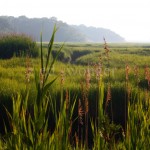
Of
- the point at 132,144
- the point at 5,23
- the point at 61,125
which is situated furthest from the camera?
the point at 5,23

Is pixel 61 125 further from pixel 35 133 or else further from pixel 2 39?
pixel 2 39

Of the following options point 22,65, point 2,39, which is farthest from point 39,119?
point 2,39

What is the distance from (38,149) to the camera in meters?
2.67

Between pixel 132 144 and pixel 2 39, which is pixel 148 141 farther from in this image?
pixel 2 39

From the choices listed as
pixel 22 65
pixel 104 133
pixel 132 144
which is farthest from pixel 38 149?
pixel 22 65

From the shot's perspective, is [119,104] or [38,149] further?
[119,104]

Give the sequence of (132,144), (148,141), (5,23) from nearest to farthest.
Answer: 1. (132,144)
2. (148,141)
3. (5,23)

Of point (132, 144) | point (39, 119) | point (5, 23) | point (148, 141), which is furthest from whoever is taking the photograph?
point (5, 23)

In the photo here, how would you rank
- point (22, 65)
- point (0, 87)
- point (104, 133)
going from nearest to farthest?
point (104, 133)
point (0, 87)
point (22, 65)

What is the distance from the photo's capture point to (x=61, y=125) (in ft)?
9.49

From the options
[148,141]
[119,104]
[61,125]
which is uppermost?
[61,125]

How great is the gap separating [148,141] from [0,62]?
31.6 feet

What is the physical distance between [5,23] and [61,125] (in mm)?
185678

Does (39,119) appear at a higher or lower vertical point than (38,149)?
higher
